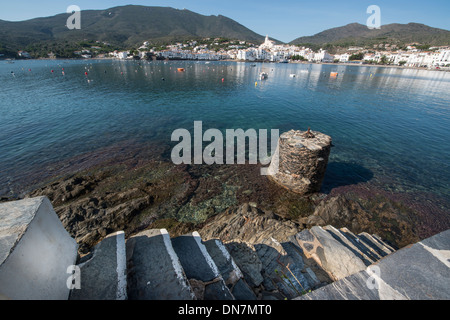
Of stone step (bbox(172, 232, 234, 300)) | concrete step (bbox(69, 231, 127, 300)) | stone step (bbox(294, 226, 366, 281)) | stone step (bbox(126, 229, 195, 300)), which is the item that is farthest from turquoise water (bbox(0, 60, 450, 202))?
concrete step (bbox(69, 231, 127, 300))

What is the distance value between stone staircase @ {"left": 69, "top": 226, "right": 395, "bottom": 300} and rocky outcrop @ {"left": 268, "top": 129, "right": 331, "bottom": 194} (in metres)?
4.81

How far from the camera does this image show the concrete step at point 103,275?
272cm

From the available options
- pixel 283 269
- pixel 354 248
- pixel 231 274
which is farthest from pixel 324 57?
pixel 231 274

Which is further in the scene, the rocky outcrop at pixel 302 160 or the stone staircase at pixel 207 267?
the rocky outcrop at pixel 302 160

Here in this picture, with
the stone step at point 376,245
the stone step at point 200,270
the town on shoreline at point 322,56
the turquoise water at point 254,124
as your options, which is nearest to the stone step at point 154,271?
the stone step at point 200,270

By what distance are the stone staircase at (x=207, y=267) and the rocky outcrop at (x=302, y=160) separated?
481 cm

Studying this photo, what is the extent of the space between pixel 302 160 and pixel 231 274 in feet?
24.9

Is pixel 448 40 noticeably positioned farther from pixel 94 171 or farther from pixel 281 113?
pixel 94 171

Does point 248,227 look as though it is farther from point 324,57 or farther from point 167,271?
point 324,57

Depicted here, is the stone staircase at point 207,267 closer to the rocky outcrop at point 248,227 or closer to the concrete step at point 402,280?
the concrete step at point 402,280

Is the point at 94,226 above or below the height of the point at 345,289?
below

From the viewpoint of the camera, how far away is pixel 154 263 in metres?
3.28
